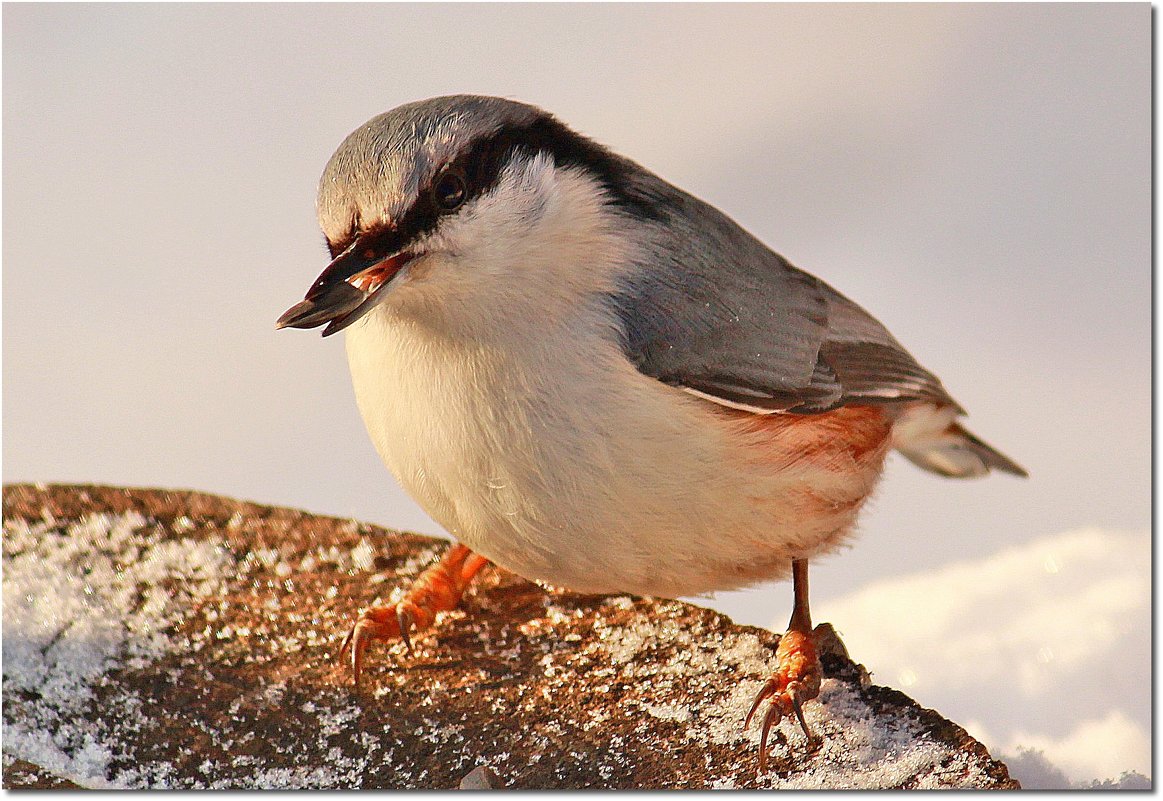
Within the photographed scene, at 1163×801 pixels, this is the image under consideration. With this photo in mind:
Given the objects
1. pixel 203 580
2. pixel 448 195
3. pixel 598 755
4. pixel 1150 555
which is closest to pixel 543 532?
pixel 598 755

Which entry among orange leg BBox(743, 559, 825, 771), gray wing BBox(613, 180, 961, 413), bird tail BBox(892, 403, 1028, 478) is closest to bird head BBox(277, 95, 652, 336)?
gray wing BBox(613, 180, 961, 413)

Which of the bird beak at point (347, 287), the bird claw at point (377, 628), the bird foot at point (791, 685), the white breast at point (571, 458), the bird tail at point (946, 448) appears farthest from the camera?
the bird tail at point (946, 448)

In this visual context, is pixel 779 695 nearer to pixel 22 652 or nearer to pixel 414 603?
pixel 414 603

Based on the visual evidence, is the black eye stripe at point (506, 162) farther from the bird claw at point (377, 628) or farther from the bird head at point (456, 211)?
the bird claw at point (377, 628)

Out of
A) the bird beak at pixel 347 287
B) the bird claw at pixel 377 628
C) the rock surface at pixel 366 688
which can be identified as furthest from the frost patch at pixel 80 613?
the bird beak at pixel 347 287

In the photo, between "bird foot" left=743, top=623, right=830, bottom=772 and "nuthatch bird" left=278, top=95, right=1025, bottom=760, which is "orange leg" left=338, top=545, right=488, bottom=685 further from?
"bird foot" left=743, top=623, right=830, bottom=772

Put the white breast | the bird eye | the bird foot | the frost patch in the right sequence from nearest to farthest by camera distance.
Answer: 1. the bird eye
2. the white breast
3. the bird foot
4. the frost patch
